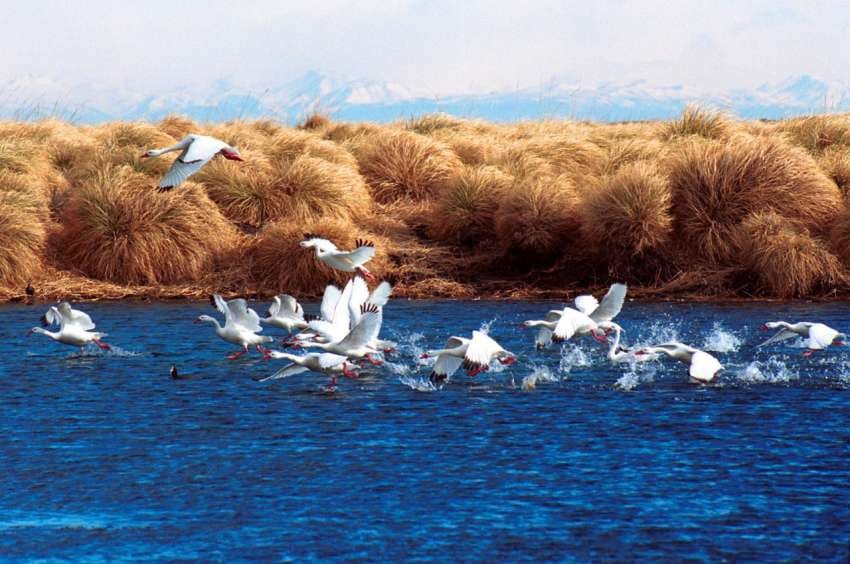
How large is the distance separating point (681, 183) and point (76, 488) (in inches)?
593

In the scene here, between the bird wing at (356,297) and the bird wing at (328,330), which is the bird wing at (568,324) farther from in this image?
the bird wing at (328,330)

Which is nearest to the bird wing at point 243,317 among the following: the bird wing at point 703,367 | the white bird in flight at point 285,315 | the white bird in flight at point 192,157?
the white bird in flight at point 285,315

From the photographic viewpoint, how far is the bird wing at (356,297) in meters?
15.2

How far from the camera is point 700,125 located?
101 ft

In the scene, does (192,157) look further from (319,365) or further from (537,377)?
(537,377)

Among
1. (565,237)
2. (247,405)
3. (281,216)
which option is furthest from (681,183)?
(247,405)

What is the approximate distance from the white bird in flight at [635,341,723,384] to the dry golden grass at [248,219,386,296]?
8.48 metres

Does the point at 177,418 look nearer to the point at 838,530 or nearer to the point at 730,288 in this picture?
the point at 838,530

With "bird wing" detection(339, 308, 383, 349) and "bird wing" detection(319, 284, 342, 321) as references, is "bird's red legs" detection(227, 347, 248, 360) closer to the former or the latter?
"bird wing" detection(319, 284, 342, 321)

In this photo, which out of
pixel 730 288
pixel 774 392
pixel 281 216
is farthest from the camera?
pixel 281 216

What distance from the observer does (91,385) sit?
1492 centimetres

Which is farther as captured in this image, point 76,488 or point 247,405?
point 247,405

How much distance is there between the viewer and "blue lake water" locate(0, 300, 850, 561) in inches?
363

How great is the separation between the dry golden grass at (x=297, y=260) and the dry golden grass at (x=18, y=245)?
12.6ft
